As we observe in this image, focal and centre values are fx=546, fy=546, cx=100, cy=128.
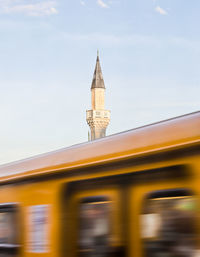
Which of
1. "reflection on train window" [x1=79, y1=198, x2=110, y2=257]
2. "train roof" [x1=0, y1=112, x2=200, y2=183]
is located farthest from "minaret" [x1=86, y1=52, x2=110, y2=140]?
"reflection on train window" [x1=79, y1=198, x2=110, y2=257]

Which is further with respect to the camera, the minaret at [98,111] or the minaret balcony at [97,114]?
the minaret balcony at [97,114]

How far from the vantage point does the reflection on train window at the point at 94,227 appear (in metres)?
2.63

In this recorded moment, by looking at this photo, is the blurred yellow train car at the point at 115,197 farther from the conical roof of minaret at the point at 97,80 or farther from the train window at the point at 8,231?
the conical roof of minaret at the point at 97,80

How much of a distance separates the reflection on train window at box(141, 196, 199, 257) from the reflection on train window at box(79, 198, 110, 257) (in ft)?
0.96

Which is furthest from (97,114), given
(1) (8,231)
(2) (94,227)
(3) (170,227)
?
(3) (170,227)

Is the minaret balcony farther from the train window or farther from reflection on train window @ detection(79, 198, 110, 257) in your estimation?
reflection on train window @ detection(79, 198, 110, 257)

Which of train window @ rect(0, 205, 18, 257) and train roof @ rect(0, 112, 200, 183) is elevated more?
train roof @ rect(0, 112, 200, 183)

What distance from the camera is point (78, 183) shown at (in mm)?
2854

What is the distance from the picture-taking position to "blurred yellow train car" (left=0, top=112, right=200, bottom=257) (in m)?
2.21

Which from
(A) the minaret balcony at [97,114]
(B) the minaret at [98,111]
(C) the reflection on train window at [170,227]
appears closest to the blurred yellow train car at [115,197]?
(C) the reflection on train window at [170,227]

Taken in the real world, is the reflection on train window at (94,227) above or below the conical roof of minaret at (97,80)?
below

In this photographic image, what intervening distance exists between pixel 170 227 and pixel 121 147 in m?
0.50

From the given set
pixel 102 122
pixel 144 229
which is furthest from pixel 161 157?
pixel 102 122

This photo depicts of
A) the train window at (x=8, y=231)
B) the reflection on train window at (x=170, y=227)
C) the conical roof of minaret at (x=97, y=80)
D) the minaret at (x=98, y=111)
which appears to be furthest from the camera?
the minaret at (x=98, y=111)
